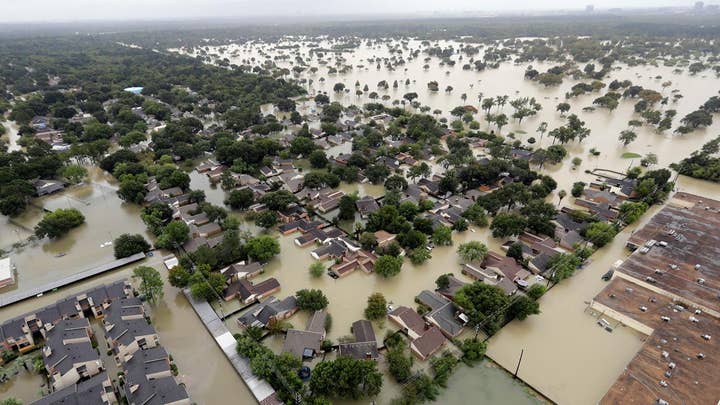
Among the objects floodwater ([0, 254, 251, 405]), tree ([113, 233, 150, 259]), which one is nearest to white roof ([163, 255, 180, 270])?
floodwater ([0, 254, 251, 405])

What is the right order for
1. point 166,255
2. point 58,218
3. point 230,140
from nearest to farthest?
1. point 166,255
2. point 58,218
3. point 230,140

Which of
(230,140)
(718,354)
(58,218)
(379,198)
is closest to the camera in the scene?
(718,354)

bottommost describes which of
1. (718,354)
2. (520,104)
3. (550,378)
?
(550,378)

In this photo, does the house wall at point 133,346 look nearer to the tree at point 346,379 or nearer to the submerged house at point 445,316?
the tree at point 346,379

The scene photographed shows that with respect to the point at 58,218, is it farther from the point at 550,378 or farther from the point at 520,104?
the point at 520,104

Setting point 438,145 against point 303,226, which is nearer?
point 303,226

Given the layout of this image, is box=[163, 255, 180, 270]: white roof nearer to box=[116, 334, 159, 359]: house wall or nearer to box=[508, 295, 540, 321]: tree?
box=[116, 334, 159, 359]: house wall

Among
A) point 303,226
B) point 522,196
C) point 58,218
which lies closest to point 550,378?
point 522,196
